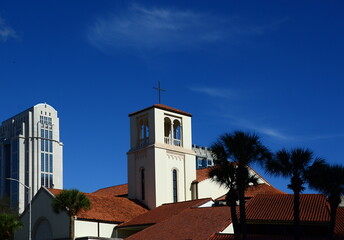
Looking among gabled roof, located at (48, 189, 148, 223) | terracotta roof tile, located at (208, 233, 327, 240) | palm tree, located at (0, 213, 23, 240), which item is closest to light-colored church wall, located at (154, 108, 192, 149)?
gabled roof, located at (48, 189, 148, 223)

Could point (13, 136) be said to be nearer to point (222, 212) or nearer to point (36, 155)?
point (36, 155)

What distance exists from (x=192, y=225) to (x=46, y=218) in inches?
576

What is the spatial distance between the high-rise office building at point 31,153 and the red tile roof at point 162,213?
108 metres

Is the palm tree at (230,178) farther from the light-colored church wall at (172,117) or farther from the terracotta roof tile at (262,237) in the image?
the light-colored church wall at (172,117)

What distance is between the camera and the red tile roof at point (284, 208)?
1641 inches

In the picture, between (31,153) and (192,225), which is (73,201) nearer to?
(192,225)

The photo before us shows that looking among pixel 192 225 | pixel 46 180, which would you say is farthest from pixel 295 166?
pixel 46 180

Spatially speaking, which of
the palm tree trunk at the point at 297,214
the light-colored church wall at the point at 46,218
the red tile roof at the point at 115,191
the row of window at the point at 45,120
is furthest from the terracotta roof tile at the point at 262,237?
the row of window at the point at 45,120

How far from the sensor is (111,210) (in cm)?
5422

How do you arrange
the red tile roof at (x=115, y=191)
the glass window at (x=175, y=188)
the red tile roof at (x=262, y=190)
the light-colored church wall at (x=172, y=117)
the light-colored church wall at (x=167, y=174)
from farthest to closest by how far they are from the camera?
the red tile roof at (x=115, y=191) → the glass window at (x=175, y=188) → the light-colored church wall at (x=172, y=117) → the light-colored church wall at (x=167, y=174) → the red tile roof at (x=262, y=190)

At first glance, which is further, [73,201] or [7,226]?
[7,226]

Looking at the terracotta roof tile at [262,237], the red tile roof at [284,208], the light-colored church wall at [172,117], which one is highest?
the light-colored church wall at [172,117]

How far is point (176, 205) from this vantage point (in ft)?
177

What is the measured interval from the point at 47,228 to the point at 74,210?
31.3 feet
